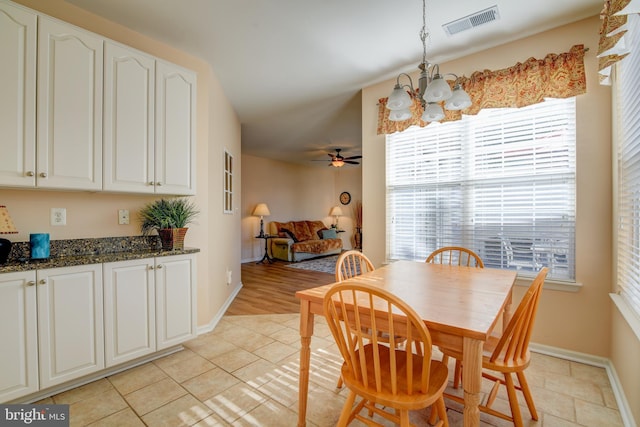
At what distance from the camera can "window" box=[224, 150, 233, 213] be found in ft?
12.4

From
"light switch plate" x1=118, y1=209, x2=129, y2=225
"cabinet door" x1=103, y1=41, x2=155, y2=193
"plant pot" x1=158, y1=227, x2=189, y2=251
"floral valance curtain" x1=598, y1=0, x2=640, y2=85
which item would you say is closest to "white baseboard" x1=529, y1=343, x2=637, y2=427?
"floral valance curtain" x1=598, y1=0, x2=640, y2=85

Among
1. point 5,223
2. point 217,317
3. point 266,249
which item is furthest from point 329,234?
point 5,223

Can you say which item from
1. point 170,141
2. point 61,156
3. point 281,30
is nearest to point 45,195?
point 61,156

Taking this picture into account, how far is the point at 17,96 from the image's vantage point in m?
1.75

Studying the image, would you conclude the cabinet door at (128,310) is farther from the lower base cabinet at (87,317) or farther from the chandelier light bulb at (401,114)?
the chandelier light bulb at (401,114)

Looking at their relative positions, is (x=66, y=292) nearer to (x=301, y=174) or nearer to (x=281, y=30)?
(x=281, y=30)

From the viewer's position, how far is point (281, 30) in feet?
7.97

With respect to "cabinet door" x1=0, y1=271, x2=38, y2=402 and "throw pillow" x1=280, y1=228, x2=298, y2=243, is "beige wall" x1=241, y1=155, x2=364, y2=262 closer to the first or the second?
"throw pillow" x1=280, y1=228, x2=298, y2=243

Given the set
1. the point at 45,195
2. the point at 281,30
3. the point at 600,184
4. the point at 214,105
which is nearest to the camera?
the point at 45,195

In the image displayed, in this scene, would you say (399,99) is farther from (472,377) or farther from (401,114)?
(472,377)

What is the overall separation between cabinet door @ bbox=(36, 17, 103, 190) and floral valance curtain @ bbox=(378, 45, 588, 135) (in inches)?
116

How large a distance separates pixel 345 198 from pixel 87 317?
320 inches

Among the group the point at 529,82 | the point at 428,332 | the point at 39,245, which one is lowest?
the point at 428,332

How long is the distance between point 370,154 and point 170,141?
7.04ft
